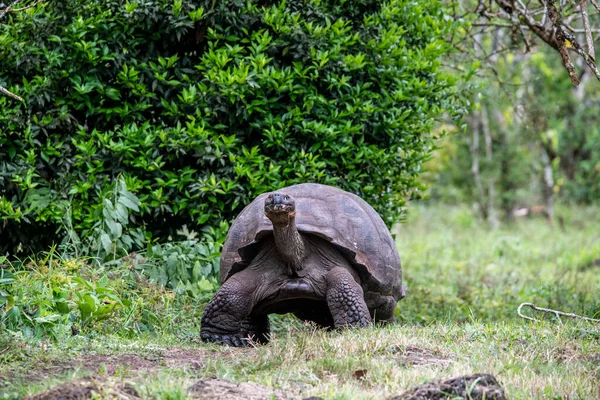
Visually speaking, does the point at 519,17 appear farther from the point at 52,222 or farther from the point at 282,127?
the point at 52,222

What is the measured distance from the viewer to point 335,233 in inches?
192

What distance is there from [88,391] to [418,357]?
61.5 inches

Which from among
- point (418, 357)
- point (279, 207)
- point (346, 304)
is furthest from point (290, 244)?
point (418, 357)

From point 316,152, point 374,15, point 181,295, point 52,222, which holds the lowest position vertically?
point 181,295

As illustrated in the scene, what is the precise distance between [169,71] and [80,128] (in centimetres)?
82

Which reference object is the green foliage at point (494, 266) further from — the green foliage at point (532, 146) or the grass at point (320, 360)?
the grass at point (320, 360)

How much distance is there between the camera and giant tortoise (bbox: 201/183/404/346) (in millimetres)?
4741

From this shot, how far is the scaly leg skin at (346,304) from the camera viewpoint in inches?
185

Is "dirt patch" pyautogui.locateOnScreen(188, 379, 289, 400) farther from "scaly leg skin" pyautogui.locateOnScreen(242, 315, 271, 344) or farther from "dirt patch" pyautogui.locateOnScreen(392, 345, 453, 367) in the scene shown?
"scaly leg skin" pyautogui.locateOnScreen(242, 315, 271, 344)

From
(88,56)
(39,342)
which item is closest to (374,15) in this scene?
(88,56)

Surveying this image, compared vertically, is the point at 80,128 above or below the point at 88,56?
below

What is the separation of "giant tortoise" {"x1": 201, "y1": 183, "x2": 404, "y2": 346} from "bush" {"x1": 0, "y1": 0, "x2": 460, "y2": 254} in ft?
3.69

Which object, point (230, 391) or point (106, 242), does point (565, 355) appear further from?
point (106, 242)

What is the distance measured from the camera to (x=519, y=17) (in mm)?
7164
